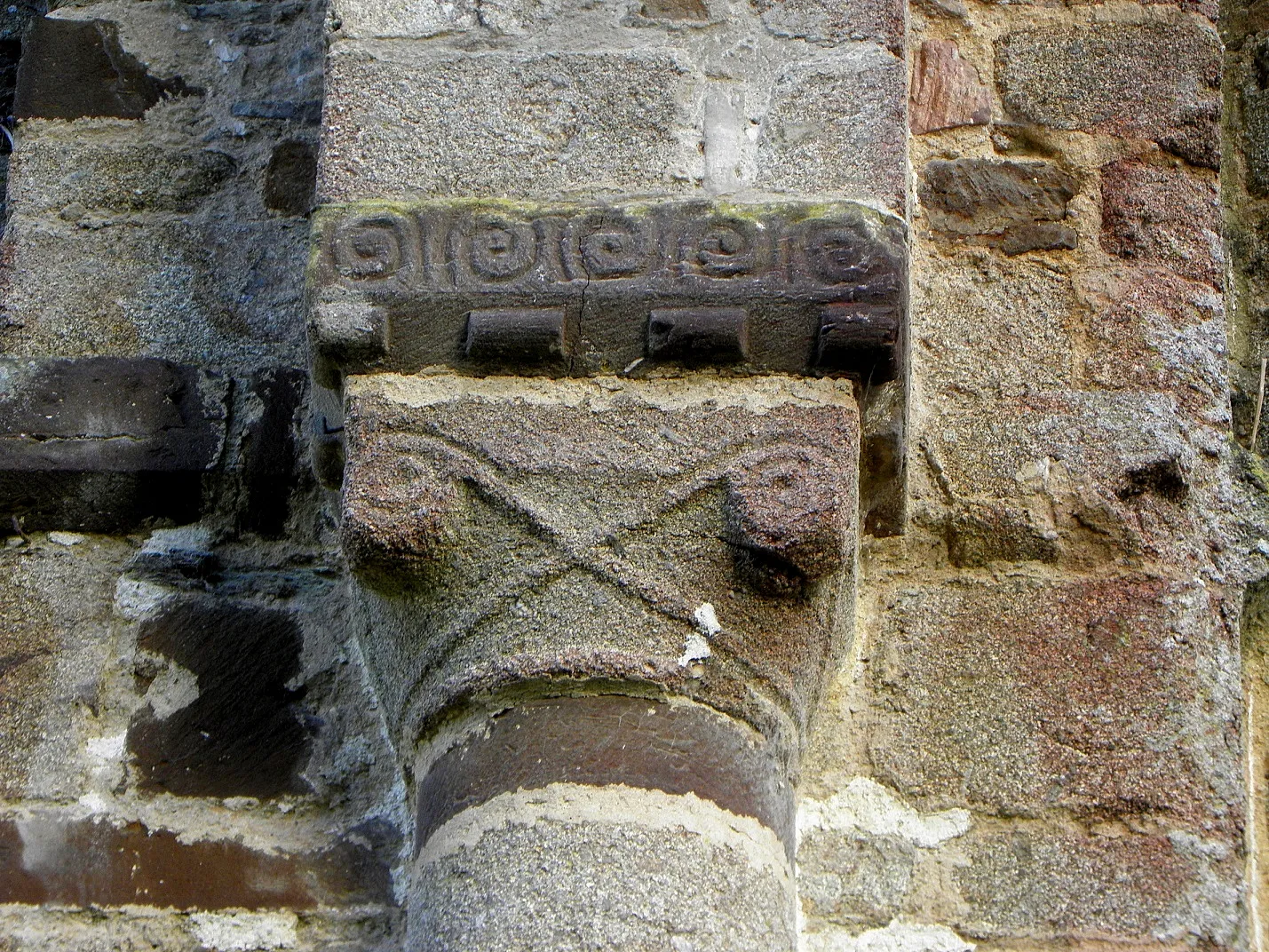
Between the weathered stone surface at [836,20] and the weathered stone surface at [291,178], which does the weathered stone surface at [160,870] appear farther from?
the weathered stone surface at [836,20]

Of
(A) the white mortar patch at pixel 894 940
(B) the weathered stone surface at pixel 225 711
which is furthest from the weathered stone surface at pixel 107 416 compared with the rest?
(A) the white mortar patch at pixel 894 940

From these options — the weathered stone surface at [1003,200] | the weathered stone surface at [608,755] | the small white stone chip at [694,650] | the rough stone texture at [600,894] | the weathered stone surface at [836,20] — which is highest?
the weathered stone surface at [836,20]

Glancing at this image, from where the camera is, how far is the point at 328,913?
155 centimetres

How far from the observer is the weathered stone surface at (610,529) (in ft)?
4.55

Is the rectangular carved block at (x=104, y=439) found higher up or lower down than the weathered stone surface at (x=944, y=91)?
lower down

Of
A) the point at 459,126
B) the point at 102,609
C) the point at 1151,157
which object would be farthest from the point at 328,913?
the point at 1151,157

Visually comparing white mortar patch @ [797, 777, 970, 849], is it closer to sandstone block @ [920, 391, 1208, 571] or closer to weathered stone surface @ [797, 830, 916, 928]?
weathered stone surface @ [797, 830, 916, 928]

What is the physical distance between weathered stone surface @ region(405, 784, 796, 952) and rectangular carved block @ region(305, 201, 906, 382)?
0.45 meters

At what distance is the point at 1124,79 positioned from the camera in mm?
1975

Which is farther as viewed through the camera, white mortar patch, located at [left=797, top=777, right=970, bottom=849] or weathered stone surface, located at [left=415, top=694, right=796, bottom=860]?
white mortar patch, located at [left=797, top=777, right=970, bottom=849]

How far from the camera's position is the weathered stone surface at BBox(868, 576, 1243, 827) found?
1533mm

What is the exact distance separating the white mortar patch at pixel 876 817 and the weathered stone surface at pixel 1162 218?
2.55 ft

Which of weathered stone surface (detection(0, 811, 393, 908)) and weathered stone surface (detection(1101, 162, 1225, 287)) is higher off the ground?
weathered stone surface (detection(1101, 162, 1225, 287))

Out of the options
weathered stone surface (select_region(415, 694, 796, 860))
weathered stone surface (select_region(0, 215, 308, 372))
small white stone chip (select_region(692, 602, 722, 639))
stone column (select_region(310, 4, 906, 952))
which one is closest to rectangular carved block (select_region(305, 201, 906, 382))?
stone column (select_region(310, 4, 906, 952))
